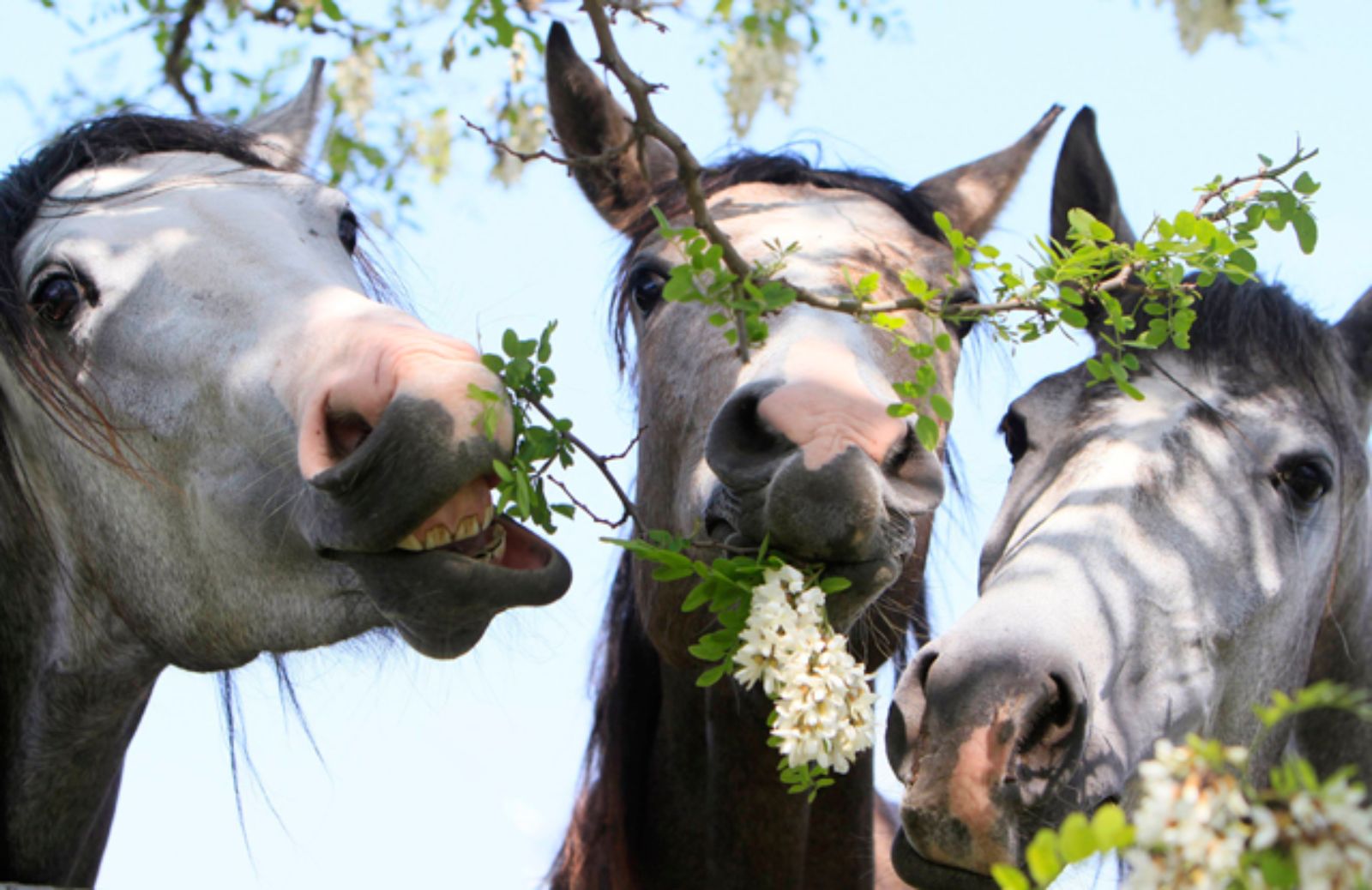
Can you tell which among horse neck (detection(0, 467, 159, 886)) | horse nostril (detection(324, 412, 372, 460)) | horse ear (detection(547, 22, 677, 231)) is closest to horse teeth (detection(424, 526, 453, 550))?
horse nostril (detection(324, 412, 372, 460))

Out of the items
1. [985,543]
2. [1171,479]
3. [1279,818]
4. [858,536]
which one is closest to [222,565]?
[858,536]

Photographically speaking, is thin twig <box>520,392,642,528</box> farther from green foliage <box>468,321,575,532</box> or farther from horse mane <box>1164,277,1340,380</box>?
horse mane <box>1164,277,1340,380</box>

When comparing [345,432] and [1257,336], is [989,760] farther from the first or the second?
[1257,336]

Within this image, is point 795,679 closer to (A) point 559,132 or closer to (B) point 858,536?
(B) point 858,536

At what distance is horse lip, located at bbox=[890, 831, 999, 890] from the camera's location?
9.97 feet

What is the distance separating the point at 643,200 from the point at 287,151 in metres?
1.25

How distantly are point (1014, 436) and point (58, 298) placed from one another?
2730mm

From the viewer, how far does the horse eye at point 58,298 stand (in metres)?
3.58

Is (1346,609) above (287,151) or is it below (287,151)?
below

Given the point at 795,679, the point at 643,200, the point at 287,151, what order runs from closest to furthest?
the point at 795,679 → the point at 287,151 → the point at 643,200

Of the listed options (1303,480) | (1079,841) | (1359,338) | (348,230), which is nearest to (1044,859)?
(1079,841)

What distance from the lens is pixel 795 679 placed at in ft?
8.70

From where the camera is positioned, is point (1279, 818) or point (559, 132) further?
point (559, 132)

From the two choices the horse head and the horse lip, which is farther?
the horse head
